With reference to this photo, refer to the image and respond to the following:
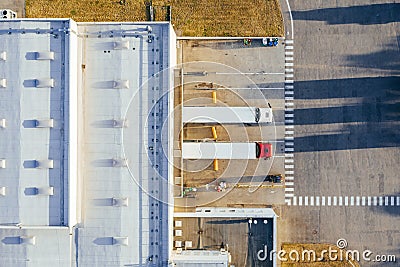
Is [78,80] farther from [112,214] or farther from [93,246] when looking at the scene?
[93,246]

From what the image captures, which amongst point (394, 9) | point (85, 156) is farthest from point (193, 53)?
point (394, 9)

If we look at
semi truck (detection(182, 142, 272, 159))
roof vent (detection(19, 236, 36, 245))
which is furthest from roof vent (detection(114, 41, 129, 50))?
roof vent (detection(19, 236, 36, 245))

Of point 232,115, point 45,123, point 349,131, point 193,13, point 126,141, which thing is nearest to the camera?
point 45,123

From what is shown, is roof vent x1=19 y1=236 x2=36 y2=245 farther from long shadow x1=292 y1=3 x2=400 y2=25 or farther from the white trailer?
long shadow x1=292 y1=3 x2=400 y2=25

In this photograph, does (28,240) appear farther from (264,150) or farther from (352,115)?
(352,115)

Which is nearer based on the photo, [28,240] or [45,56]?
[45,56]

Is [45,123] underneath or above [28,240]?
above

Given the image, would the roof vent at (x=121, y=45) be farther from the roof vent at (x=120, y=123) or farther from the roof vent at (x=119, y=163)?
the roof vent at (x=119, y=163)

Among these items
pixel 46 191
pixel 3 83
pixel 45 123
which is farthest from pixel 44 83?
pixel 46 191
